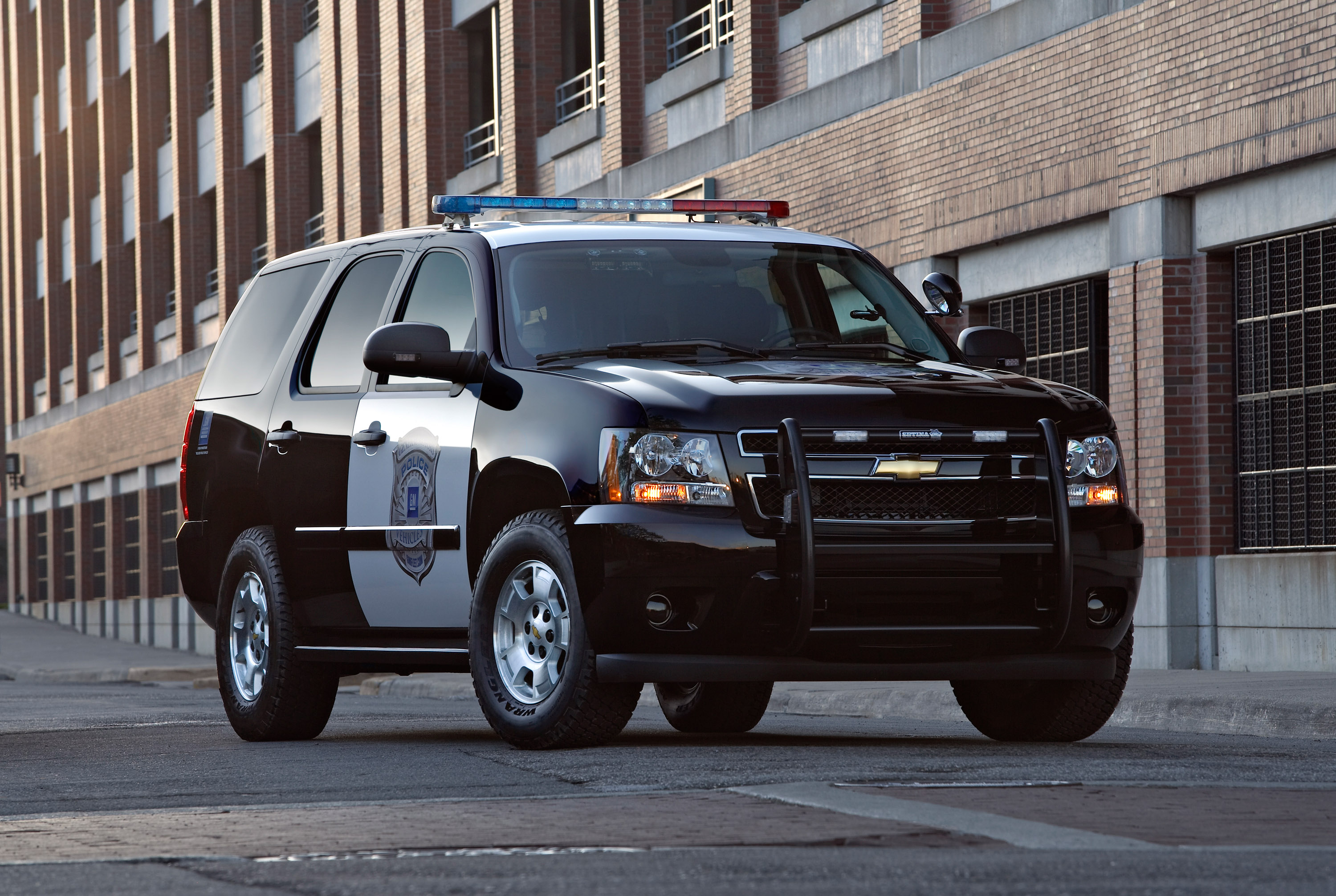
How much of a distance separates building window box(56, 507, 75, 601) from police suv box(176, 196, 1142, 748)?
41809 millimetres

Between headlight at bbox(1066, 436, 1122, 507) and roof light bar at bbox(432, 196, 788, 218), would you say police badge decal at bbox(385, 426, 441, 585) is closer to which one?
roof light bar at bbox(432, 196, 788, 218)

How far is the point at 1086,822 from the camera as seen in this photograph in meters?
6.09

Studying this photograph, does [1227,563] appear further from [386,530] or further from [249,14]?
[249,14]

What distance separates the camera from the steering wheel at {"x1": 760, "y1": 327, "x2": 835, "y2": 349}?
9.13 m

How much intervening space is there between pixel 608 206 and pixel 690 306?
4.39ft

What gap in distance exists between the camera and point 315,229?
124 feet

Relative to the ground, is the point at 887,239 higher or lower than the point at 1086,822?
higher

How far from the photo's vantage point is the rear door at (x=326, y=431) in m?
9.72

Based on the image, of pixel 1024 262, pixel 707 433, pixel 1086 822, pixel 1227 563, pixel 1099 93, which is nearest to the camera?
pixel 1086 822

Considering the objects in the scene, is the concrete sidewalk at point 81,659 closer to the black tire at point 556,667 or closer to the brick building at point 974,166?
the brick building at point 974,166

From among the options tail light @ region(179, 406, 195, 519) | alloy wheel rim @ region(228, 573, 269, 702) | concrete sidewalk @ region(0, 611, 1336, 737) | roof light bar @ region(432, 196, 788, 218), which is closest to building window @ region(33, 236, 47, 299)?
concrete sidewalk @ region(0, 611, 1336, 737)

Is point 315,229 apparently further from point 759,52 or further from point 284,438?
point 284,438

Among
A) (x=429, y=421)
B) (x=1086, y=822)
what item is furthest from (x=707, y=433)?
(x=1086, y=822)

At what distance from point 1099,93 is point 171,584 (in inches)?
1098
